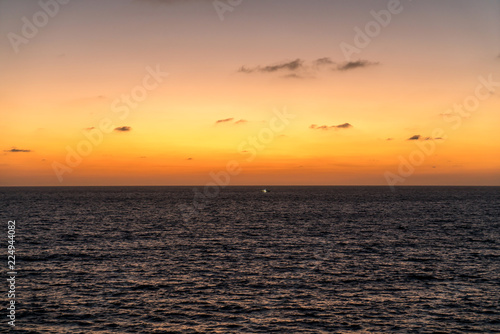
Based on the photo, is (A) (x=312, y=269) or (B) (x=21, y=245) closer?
(A) (x=312, y=269)

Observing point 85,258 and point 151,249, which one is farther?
point 151,249

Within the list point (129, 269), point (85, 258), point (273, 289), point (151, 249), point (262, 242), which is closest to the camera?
point (273, 289)

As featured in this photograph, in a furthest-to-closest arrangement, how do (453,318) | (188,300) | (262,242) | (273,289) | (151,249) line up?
(262,242) → (151,249) → (273,289) → (188,300) → (453,318)

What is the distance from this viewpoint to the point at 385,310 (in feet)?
136

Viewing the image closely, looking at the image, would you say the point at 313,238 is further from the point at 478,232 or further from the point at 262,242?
the point at 478,232

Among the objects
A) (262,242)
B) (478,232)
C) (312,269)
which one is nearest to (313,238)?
(262,242)

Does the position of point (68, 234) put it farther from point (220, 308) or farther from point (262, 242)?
point (220, 308)

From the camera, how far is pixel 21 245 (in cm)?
7438

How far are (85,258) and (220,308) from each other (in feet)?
106

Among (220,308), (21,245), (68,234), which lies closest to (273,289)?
(220,308)

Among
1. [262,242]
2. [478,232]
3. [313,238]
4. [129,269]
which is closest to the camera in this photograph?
[129,269]

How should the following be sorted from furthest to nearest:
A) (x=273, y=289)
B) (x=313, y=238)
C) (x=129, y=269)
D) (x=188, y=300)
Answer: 1. (x=313, y=238)
2. (x=129, y=269)
3. (x=273, y=289)
4. (x=188, y=300)

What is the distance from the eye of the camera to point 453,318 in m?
39.5

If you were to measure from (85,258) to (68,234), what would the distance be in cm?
2885
